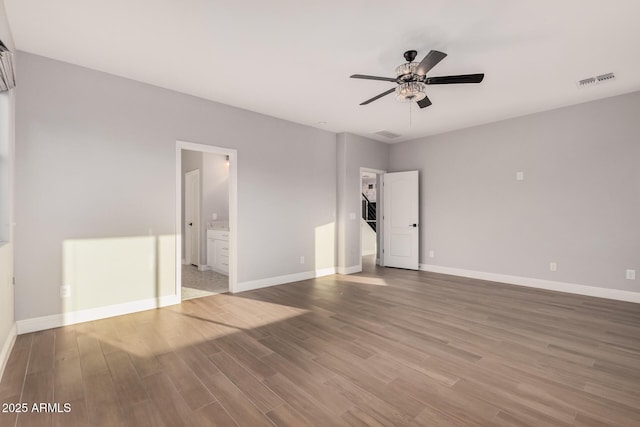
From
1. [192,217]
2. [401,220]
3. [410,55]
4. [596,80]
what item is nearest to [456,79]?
[410,55]

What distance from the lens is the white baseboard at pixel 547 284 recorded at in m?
4.31

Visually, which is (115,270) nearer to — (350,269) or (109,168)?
(109,168)

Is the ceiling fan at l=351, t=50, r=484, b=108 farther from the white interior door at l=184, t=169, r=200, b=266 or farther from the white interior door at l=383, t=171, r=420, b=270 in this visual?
the white interior door at l=184, t=169, r=200, b=266

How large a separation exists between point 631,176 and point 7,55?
7.15 metres

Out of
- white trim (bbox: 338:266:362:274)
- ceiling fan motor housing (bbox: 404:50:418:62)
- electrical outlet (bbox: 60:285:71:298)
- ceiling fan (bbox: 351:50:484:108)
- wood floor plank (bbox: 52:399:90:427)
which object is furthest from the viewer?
white trim (bbox: 338:266:362:274)

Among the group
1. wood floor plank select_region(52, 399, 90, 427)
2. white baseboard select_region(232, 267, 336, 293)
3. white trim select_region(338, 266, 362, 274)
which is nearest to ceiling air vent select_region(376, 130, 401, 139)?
white trim select_region(338, 266, 362, 274)

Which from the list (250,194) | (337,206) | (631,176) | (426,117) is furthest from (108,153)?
(631,176)

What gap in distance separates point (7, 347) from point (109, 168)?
1957 mm

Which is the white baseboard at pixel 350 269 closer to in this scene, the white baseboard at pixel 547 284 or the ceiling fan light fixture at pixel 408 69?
the white baseboard at pixel 547 284

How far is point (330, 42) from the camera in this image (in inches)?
114

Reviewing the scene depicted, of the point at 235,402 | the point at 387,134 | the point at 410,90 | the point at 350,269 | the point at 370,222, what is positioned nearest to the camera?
the point at 235,402

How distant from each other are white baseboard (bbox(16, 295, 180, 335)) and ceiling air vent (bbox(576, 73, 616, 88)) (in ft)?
19.8

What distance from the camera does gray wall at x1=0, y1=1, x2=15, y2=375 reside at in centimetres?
246

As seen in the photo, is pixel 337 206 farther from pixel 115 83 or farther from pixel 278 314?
pixel 115 83
